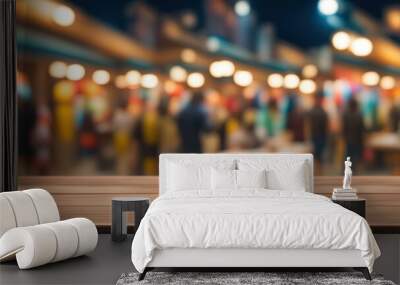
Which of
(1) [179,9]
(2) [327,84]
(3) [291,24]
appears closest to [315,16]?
(3) [291,24]

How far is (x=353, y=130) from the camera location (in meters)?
7.95

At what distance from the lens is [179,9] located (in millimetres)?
7988

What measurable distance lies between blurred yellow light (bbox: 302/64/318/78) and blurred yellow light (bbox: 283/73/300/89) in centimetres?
11

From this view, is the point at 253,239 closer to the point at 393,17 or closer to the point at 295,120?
the point at 295,120

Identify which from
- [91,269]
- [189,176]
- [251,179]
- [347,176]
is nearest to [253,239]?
[91,269]

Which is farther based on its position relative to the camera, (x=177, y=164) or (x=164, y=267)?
(x=177, y=164)

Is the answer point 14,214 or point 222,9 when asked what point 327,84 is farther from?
point 14,214

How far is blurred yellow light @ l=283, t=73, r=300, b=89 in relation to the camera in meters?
8.02

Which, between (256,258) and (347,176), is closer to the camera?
(256,258)

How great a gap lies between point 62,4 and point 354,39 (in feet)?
10.8

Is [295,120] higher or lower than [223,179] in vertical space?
higher

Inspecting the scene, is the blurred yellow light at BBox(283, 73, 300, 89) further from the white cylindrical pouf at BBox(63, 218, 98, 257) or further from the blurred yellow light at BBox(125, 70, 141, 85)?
the white cylindrical pouf at BBox(63, 218, 98, 257)

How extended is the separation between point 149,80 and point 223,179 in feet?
5.59

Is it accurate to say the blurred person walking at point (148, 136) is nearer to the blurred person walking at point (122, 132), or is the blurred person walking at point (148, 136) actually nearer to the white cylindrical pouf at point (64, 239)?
the blurred person walking at point (122, 132)
